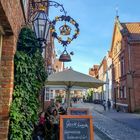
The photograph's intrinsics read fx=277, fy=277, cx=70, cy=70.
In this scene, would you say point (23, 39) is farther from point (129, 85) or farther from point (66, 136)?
point (129, 85)

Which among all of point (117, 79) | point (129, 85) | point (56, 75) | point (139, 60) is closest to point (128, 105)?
point (129, 85)

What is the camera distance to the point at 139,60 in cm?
3155

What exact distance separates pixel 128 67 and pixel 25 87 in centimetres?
2680

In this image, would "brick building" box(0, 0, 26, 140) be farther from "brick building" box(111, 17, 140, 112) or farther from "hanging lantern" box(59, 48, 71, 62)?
"brick building" box(111, 17, 140, 112)

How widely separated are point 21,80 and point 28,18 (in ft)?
9.33

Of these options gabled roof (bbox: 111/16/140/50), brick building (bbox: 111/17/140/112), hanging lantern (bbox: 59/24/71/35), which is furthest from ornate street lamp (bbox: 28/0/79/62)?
gabled roof (bbox: 111/16/140/50)

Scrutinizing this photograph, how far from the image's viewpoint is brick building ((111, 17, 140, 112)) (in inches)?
1214

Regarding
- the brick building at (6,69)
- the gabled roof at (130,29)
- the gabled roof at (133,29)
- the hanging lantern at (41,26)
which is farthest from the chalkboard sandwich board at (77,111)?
the gabled roof at (133,29)

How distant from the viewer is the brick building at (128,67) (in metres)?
30.8

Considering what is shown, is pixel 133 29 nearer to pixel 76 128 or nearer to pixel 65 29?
pixel 65 29

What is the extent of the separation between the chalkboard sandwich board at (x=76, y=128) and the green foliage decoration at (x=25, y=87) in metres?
1.02

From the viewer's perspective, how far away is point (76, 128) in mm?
7258

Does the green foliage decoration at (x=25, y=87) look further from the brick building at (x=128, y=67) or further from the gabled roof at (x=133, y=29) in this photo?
the gabled roof at (x=133, y=29)

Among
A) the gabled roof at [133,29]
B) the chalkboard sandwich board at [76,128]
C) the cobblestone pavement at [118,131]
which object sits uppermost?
the gabled roof at [133,29]
